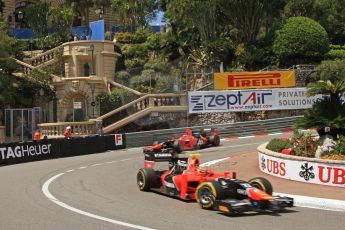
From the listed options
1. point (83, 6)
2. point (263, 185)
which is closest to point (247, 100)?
point (263, 185)

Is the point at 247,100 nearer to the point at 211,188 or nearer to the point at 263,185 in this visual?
the point at 263,185

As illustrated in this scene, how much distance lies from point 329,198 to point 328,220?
2.08 meters

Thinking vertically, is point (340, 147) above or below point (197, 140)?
below

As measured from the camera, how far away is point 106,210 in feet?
41.1

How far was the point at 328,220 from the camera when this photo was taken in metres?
11.3

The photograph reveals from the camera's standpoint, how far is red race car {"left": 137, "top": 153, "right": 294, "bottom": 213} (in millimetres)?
11562

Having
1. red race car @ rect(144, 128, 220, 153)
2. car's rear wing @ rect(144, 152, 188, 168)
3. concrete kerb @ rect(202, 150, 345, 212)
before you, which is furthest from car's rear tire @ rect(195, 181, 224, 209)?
red race car @ rect(144, 128, 220, 153)

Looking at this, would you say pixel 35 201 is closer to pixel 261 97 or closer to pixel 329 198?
pixel 329 198

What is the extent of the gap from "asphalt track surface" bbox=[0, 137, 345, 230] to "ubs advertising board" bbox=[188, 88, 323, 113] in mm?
18112

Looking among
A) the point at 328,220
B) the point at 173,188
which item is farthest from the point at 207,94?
the point at 328,220

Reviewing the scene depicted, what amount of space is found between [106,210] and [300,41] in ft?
114

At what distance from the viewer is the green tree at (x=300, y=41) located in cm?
4450

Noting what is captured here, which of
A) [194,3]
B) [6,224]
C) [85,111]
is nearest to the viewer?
[6,224]

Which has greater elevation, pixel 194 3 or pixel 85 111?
pixel 194 3
